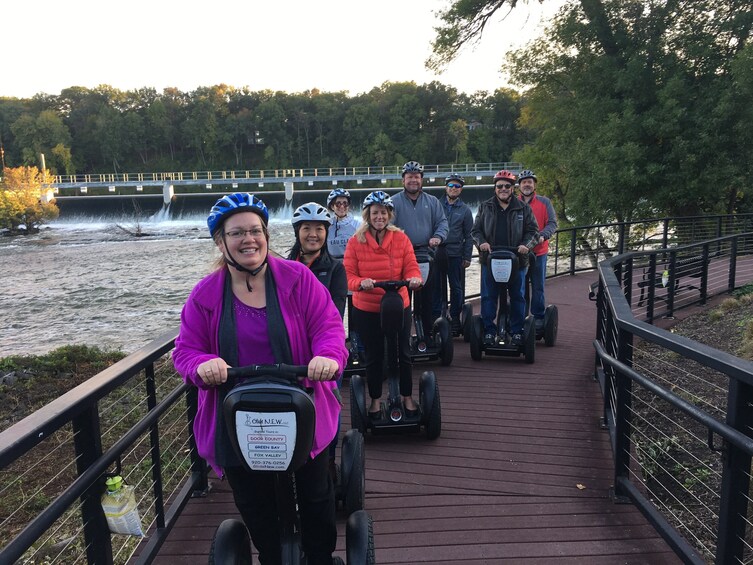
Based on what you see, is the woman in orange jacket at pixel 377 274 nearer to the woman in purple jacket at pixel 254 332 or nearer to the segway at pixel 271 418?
the woman in purple jacket at pixel 254 332

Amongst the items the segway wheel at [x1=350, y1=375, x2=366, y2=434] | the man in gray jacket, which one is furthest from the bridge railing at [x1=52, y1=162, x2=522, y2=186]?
the segway wheel at [x1=350, y1=375, x2=366, y2=434]

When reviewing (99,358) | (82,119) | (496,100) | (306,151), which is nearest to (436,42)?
(99,358)

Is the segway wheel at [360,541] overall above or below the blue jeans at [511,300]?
below

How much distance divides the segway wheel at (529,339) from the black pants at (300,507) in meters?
4.12

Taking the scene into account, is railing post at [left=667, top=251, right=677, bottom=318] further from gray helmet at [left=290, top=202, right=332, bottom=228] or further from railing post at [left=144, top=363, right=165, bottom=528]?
railing post at [left=144, top=363, right=165, bottom=528]

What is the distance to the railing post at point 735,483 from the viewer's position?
2.06m

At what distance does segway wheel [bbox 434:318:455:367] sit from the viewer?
604 centimetres

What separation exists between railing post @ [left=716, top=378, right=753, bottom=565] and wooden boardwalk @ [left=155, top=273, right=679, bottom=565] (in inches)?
26.3

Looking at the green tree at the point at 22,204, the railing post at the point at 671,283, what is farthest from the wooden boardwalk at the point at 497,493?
the green tree at the point at 22,204

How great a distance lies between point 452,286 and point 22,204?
48.8 meters

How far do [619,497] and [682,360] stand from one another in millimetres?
4057

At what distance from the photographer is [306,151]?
8612 centimetres

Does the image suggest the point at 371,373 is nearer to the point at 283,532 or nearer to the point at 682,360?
the point at 283,532

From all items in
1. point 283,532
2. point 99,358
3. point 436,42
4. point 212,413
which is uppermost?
point 436,42
